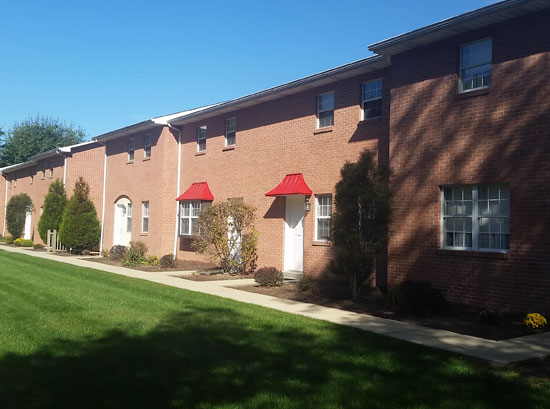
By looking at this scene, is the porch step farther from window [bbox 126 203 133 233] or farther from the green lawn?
window [bbox 126 203 133 233]

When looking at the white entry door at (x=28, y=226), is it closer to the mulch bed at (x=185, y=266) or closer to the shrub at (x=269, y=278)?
the mulch bed at (x=185, y=266)

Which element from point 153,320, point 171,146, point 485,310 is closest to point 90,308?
point 153,320

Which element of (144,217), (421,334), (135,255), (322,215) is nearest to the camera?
(421,334)

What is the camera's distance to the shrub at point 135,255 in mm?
20656

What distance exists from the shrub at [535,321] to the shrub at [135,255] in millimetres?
14631

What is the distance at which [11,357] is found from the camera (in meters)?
6.50

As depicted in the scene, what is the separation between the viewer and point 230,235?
18.0 metres

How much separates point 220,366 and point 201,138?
15554mm

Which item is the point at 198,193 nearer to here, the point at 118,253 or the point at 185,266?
the point at 185,266

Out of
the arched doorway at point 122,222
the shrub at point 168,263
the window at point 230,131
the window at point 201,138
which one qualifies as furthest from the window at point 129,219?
the window at point 230,131

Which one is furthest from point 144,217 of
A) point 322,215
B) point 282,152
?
point 322,215

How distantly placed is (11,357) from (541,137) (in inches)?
362

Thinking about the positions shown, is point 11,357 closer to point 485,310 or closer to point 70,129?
point 485,310

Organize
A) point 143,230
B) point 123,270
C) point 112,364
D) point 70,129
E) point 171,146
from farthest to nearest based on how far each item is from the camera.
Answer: point 70,129
point 143,230
point 171,146
point 123,270
point 112,364
